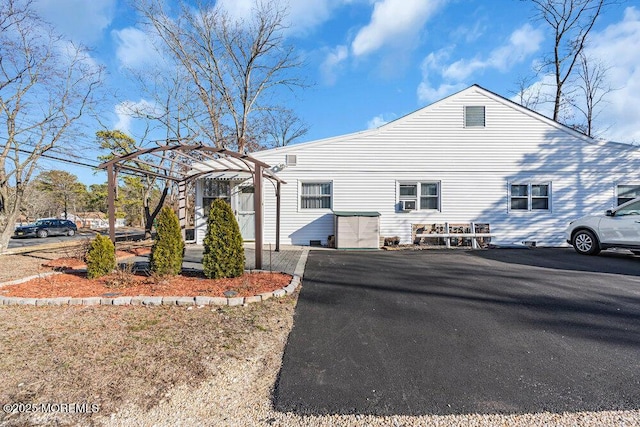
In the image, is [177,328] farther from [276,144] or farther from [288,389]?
[276,144]

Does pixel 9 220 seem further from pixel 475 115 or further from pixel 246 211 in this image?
pixel 475 115

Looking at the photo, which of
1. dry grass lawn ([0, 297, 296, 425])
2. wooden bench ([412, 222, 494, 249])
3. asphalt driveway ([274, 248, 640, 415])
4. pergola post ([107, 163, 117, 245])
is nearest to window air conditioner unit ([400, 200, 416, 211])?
wooden bench ([412, 222, 494, 249])

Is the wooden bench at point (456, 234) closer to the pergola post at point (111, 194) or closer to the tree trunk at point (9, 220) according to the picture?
the pergola post at point (111, 194)

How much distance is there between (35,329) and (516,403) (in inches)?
179

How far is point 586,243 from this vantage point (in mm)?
8102

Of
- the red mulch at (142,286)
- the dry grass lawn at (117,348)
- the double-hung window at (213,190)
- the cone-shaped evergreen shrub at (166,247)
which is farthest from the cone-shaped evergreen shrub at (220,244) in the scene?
the double-hung window at (213,190)

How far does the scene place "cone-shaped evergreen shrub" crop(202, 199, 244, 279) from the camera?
5145mm

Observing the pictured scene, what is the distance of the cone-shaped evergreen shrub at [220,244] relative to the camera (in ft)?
16.9

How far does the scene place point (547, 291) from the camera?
4641 mm

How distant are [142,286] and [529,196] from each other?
11.8 meters

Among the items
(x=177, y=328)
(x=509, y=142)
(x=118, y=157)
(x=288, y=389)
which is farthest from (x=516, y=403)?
(x=509, y=142)

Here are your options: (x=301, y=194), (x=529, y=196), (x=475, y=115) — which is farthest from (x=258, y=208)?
(x=529, y=196)

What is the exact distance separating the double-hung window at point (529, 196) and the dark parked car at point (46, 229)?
2893 cm

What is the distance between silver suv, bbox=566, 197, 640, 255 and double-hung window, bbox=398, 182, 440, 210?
150 inches
